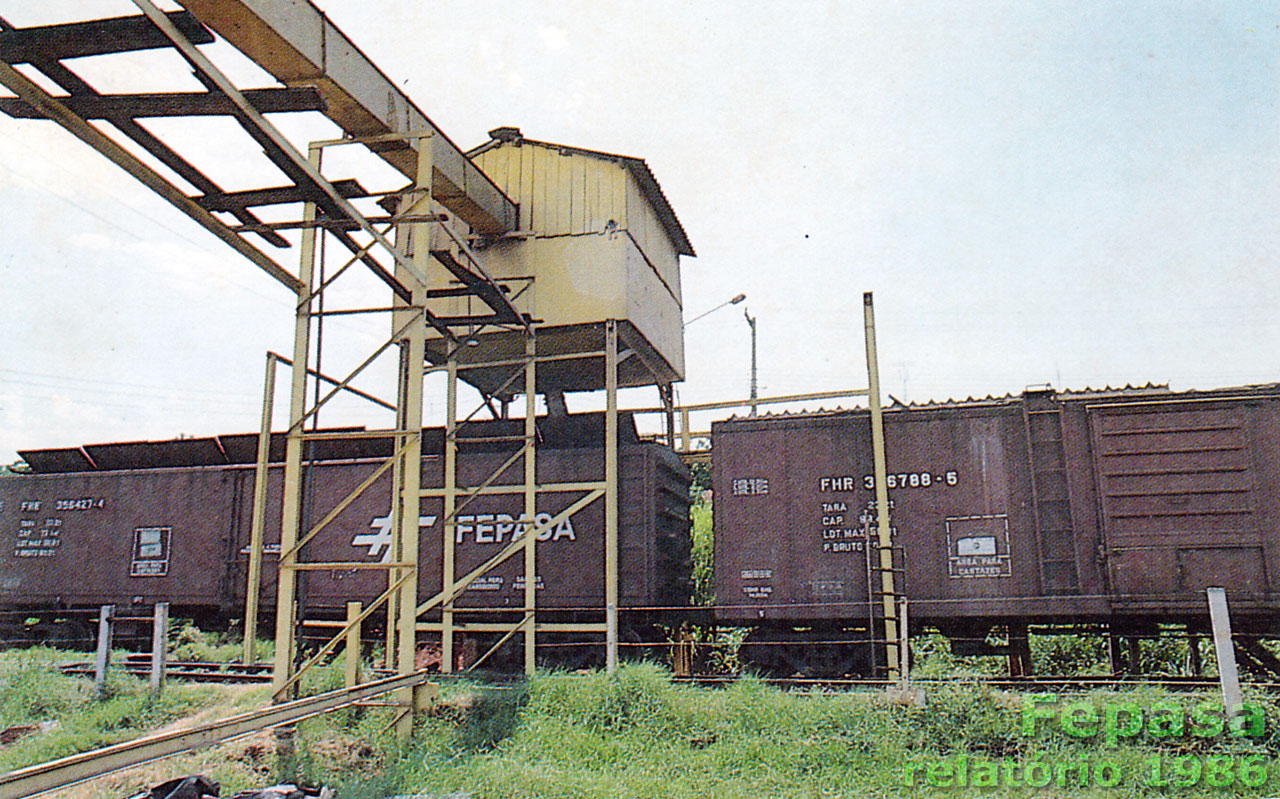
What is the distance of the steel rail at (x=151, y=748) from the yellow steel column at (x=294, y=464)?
0.95 metres

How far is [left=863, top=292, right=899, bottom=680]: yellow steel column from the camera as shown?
9594 mm

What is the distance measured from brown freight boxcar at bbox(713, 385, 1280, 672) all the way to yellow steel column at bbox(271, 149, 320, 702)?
16.3 feet

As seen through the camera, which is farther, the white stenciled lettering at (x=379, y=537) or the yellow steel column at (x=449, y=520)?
the white stenciled lettering at (x=379, y=537)

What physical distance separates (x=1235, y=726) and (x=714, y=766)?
13.2 feet

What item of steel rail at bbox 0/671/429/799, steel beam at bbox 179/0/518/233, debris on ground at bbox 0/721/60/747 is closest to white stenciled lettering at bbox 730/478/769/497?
steel beam at bbox 179/0/518/233

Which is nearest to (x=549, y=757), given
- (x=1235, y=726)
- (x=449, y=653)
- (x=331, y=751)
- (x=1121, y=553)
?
(x=331, y=751)

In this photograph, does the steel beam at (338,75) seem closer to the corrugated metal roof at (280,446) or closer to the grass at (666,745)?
the corrugated metal roof at (280,446)

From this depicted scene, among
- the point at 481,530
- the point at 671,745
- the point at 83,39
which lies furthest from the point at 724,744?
the point at 83,39

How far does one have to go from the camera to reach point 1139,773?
638cm

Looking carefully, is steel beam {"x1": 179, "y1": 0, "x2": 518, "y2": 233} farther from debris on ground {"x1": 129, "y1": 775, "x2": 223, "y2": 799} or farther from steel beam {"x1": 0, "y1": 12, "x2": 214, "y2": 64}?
debris on ground {"x1": 129, "y1": 775, "x2": 223, "y2": 799}

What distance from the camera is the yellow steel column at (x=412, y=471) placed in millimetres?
7801

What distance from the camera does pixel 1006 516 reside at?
986cm

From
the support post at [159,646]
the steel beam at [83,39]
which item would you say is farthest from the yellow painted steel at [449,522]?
the steel beam at [83,39]

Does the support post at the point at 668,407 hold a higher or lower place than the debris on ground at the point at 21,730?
higher
